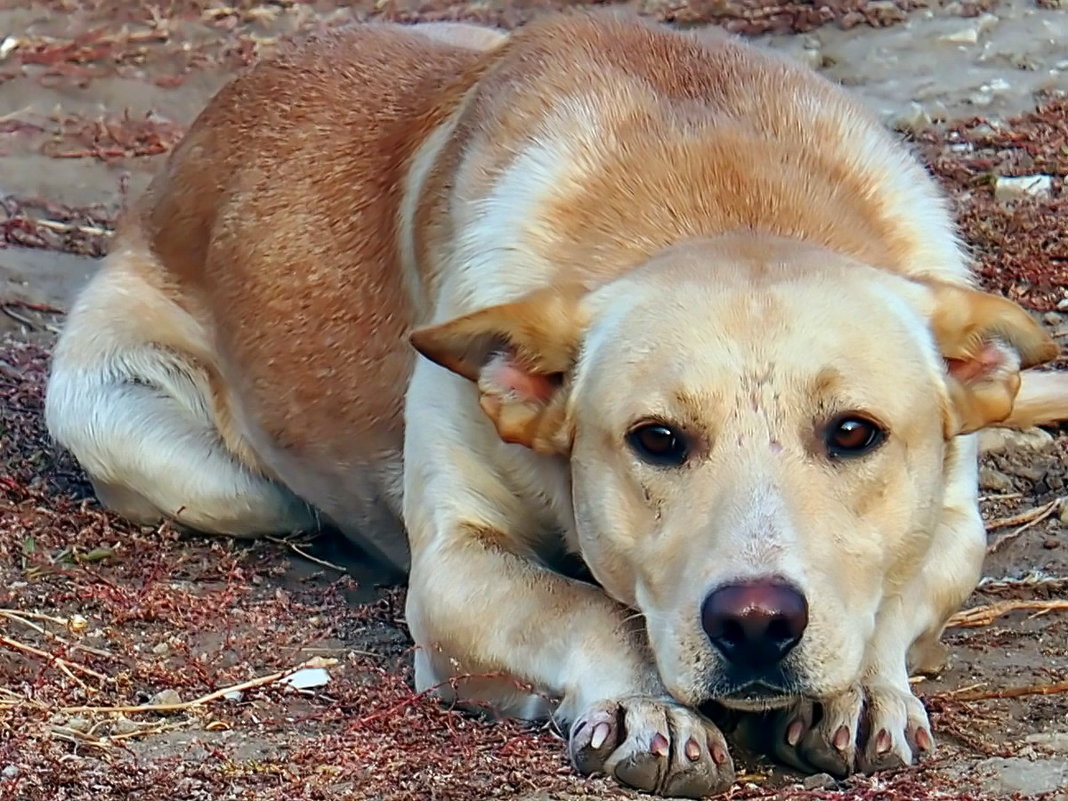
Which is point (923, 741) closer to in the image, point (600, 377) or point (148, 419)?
point (600, 377)

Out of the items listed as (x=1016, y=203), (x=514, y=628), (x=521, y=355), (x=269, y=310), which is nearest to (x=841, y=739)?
(x=514, y=628)

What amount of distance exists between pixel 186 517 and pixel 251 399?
0.45 m

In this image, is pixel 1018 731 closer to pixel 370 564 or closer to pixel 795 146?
pixel 795 146

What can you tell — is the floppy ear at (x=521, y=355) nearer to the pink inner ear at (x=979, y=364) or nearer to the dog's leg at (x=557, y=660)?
the dog's leg at (x=557, y=660)

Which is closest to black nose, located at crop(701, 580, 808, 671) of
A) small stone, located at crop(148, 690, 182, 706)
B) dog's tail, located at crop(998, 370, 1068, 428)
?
small stone, located at crop(148, 690, 182, 706)

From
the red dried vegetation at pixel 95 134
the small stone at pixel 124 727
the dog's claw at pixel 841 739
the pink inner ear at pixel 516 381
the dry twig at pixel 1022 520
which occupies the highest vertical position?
the pink inner ear at pixel 516 381

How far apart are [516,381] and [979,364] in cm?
98

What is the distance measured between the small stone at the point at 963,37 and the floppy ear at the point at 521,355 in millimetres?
5615

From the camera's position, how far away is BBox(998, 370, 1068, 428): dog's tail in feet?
18.6

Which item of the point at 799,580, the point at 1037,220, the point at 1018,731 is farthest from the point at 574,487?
the point at 1037,220

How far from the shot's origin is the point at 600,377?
3705 millimetres

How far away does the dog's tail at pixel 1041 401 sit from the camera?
5.66 metres

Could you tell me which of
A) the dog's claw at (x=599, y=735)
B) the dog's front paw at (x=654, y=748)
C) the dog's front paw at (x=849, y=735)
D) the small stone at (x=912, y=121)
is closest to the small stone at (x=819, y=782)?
the dog's front paw at (x=849, y=735)

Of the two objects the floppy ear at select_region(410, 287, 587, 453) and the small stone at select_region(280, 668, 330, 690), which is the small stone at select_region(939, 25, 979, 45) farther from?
the small stone at select_region(280, 668, 330, 690)
